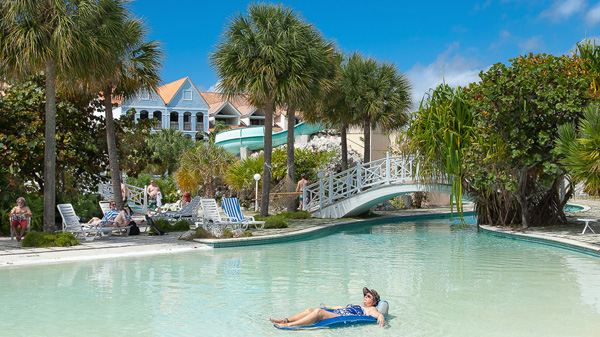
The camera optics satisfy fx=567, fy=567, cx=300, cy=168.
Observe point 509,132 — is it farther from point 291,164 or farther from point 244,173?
point 244,173

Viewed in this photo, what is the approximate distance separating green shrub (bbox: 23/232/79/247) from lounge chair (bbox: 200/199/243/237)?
3254 millimetres

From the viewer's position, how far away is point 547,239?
569 inches

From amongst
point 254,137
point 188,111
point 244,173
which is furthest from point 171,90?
point 244,173

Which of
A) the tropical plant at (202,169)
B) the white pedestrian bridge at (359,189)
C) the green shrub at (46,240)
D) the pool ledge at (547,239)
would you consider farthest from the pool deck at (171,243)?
the tropical plant at (202,169)

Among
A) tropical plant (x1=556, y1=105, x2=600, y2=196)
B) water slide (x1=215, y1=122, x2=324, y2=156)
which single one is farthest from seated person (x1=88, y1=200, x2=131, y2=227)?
water slide (x1=215, y1=122, x2=324, y2=156)

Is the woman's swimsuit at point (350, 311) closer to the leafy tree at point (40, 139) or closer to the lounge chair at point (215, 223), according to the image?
the lounge chair at point (215, 223)

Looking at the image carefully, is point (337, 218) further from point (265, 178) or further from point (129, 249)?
point (129, 249)

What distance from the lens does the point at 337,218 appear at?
21.5 m

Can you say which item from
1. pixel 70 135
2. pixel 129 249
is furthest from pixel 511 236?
pixel 70 135

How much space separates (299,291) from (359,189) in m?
12.8

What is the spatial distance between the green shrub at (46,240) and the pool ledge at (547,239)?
11266 mm

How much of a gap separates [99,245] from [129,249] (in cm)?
103

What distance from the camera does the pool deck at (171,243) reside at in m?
11.0

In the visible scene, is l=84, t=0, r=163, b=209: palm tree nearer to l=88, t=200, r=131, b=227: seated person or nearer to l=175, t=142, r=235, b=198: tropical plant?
l=88, t=200, r=131, b=227: seated person
